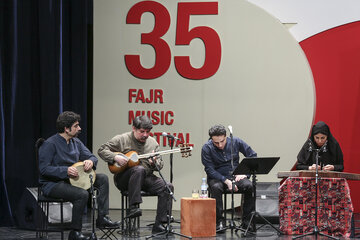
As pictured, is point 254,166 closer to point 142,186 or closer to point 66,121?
point 142,186

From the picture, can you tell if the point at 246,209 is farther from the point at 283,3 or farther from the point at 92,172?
the point at 283,3

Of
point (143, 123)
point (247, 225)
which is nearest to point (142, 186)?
point (143, 123)

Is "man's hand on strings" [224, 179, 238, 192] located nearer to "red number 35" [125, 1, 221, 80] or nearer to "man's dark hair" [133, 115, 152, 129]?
"man's dark hair" [133, 115, 152, 129]

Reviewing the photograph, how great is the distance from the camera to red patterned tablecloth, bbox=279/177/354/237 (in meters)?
6.20

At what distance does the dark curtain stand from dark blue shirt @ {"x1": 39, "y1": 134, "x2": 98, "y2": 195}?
3.63 ft

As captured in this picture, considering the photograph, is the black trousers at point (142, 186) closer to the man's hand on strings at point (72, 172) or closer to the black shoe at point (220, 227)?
the black shoe at point (220, 227)

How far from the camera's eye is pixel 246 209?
259 inches

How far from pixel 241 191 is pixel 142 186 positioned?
3.61 feet

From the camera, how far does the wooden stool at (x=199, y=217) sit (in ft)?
20.0

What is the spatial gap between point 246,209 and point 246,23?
2786 millimetres

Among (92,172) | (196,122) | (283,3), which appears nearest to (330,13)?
(283,3)

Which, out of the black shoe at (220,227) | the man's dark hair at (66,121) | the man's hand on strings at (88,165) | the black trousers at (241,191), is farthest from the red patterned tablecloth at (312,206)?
the man's dark hair at (66,121)

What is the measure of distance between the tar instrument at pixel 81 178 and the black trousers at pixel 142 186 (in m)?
0.50

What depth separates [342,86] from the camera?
8062 millimetres
